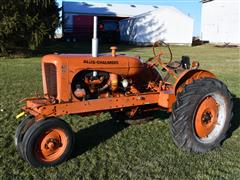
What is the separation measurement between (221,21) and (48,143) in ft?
108

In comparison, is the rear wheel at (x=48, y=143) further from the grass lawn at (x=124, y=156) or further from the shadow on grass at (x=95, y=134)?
the shadow on grass at (x=95, y=134)

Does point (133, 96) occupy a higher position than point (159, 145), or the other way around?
point (133, 96)

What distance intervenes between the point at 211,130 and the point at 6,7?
50.0 feet

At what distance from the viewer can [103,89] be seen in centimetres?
494

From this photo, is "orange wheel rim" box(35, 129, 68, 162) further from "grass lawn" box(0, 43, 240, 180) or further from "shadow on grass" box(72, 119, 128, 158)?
"shadow on grass" box(72, 119, 128, 158)

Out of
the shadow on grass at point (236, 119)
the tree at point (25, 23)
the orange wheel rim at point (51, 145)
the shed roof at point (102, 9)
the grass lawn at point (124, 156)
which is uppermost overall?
the shed roof at point (102, 9)

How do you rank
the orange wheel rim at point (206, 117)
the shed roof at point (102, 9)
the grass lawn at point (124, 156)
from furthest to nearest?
the shed roof at point (102, 9) → the orange wheel rim at point (206, 117) → the grass lawn at point (124, 156)

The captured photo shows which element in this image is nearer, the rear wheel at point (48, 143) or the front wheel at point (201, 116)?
the rear wheel at point (48, 143)

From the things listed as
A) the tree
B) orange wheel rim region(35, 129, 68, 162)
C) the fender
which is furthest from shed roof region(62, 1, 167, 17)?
orange wheel rim region(35, 129, 68, 162)

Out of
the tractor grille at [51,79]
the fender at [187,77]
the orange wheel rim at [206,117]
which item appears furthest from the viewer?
the fender at [187,77]

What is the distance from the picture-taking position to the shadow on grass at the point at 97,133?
5066 mm

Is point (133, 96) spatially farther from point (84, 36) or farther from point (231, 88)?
point (84, 36)

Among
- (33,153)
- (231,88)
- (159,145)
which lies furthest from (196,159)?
(231,88)

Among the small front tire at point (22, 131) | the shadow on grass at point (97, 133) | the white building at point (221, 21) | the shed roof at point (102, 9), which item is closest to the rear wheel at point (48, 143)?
the small front tire at point (22, 131)
